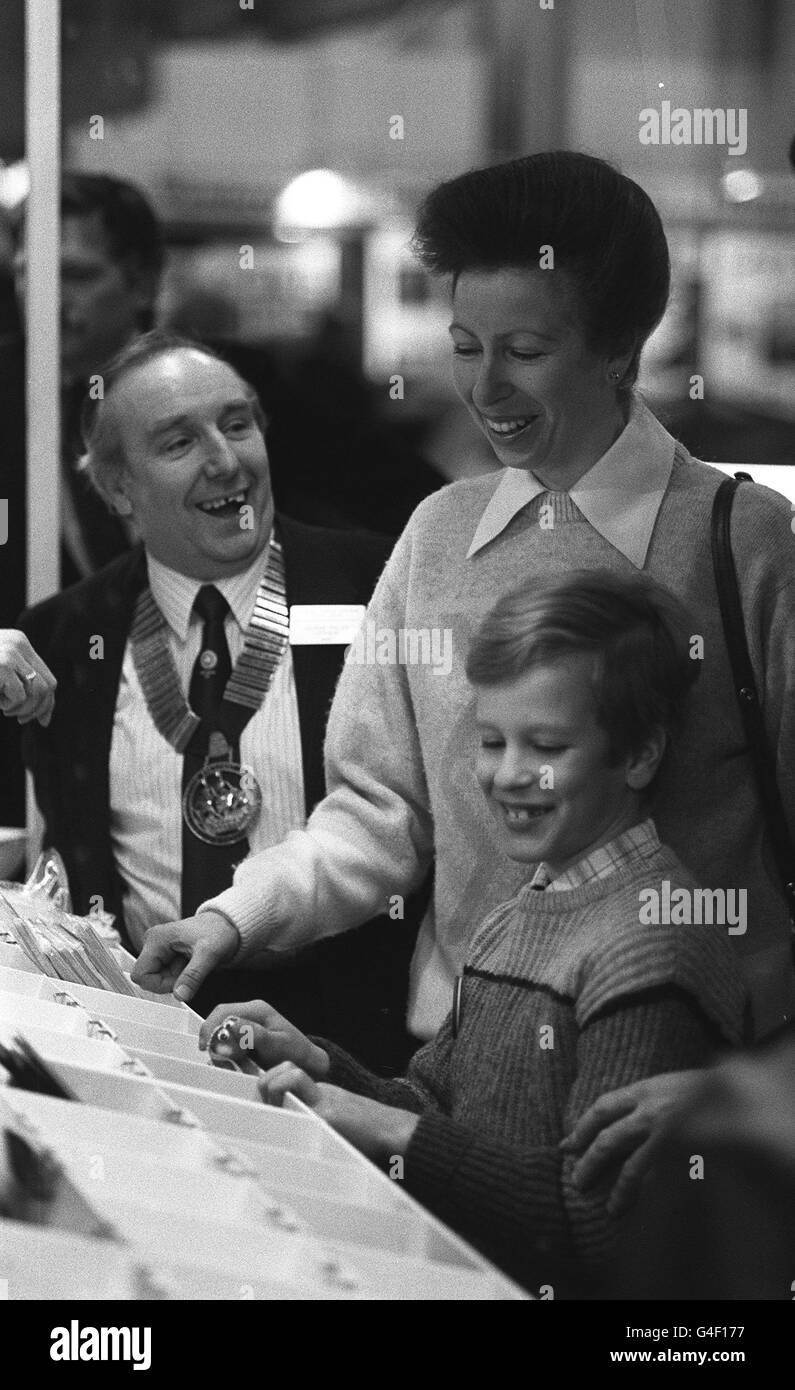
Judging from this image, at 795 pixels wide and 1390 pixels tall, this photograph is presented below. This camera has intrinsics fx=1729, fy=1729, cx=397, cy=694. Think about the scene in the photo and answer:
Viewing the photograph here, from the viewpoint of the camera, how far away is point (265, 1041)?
222cm

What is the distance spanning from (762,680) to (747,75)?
0.73m

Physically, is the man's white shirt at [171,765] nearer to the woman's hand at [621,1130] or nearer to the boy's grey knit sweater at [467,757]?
the boy's grey knit sweater at [467,757]

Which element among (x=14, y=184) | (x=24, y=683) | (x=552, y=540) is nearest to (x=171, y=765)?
(x=24, y=683)

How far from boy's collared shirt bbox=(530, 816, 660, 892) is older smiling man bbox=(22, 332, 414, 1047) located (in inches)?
14.1

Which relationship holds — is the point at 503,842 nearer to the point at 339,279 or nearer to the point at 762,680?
the point at 762,680

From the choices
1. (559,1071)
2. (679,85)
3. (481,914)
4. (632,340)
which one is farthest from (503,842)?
(679,85)

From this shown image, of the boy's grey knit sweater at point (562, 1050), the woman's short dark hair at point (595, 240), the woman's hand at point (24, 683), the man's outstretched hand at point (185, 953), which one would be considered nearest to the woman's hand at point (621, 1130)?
the boy's grey knit sweater at point (562, 1050)

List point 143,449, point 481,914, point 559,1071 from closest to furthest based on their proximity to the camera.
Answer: point 559,1071 → point 481,914 → point 143,449

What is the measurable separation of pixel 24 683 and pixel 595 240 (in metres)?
1.00

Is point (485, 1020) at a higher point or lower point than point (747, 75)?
lower

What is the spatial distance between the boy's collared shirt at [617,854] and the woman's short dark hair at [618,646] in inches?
3.8

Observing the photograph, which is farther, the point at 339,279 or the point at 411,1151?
the point at 339,279

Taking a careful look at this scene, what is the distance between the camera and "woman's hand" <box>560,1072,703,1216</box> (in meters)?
2.00

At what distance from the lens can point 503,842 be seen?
7.00ft
